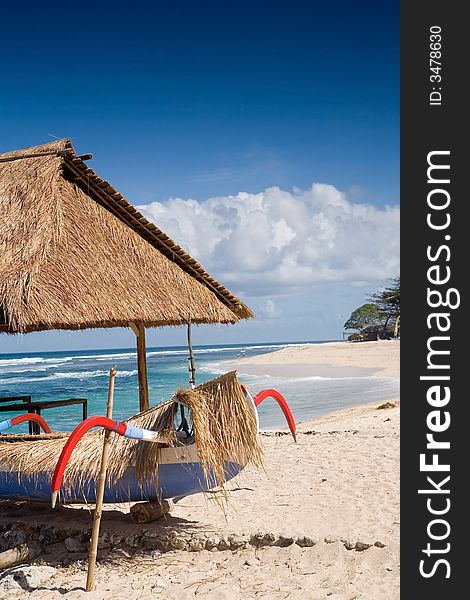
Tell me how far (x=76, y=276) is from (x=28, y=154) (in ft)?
6.08

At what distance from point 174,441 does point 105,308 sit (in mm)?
1282

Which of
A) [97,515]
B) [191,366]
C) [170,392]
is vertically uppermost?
[191,366]

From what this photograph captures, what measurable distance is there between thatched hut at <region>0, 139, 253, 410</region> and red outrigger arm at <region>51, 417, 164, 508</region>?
38.2 inches

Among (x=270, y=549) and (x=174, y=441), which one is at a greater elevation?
(x=174, y=441)

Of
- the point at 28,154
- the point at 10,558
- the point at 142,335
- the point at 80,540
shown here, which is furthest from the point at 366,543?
the point at 28,154

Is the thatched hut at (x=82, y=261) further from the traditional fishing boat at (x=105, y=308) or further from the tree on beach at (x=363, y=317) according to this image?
the tree on beach at (x=363, y=317)

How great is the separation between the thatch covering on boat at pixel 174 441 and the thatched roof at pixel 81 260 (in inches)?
37.3

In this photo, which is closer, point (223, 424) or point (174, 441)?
point (223, 424)

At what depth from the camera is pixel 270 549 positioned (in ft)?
15.4

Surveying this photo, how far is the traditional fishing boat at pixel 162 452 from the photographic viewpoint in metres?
4.68

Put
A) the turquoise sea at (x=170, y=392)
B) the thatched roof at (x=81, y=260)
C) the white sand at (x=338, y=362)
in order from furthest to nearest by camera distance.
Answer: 1. the white sand at (x=338, y=362)
2. the turquoise sea at (x=170, y=392)
3. the thatched roof at (x=81, y=260)

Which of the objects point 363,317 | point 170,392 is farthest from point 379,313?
point 170,392

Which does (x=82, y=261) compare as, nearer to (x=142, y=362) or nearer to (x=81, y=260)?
(x=81, y=260)

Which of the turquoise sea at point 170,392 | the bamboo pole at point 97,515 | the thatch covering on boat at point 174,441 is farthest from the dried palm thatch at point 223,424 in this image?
the turquoise sea at point 170,392
